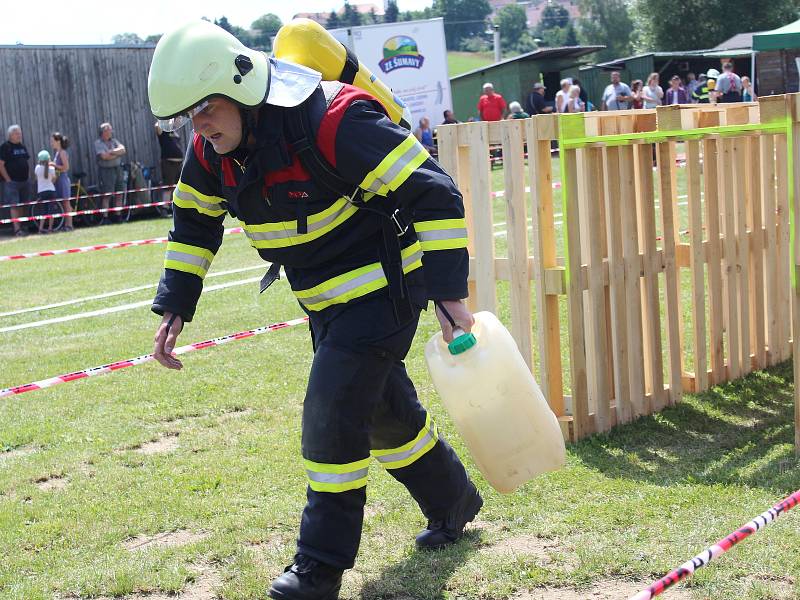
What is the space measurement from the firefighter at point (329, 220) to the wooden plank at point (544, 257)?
65.8 inches

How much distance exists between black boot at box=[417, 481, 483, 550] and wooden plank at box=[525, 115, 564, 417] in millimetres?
1455

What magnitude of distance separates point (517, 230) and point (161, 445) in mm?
2281

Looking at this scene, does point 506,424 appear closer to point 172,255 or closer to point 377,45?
point 172,255

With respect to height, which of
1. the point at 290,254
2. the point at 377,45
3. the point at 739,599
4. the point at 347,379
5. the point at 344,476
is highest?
the point at 377,45

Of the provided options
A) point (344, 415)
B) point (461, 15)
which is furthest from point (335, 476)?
point (461, 15)

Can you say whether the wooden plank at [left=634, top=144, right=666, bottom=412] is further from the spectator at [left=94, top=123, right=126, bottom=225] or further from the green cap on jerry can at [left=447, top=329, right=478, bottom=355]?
the spectator at [left=94, top=123, right=126, bottom=225]

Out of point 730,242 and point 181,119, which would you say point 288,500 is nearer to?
point 181,119

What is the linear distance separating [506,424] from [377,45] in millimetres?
24165

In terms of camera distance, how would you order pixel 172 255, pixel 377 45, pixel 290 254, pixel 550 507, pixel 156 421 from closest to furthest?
1. pixel 290 254
2. pixel 172 255
3. pixel 550 507
4. pixel 156 421
5. pixel 377 45

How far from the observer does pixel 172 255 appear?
4129 mm

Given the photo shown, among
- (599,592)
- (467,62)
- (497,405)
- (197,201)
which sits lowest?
(599,592)

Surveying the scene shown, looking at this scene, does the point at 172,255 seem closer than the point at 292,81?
No

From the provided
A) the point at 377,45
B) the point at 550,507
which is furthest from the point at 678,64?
the point at 550,507

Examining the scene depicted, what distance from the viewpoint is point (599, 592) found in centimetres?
372
